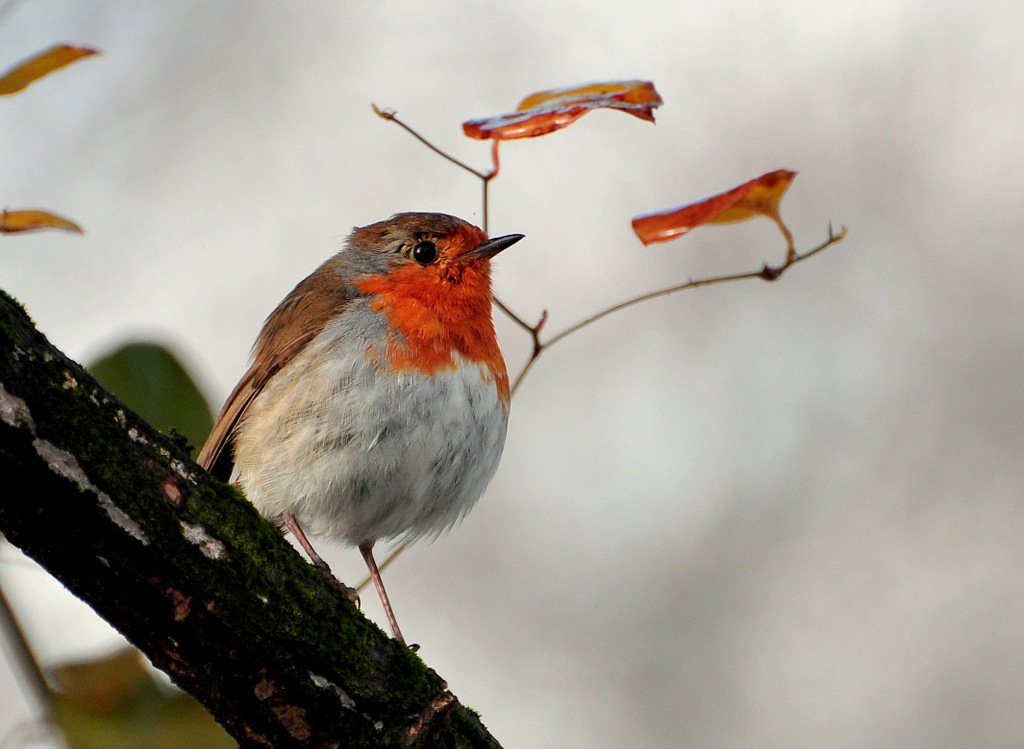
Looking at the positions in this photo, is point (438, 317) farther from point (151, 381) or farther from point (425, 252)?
point (151, 381)

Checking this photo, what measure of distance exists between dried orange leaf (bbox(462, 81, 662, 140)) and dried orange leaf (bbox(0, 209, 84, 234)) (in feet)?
2.70

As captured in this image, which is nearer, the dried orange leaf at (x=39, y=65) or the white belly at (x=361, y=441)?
the dried orange leaf at (x=39, y=65)

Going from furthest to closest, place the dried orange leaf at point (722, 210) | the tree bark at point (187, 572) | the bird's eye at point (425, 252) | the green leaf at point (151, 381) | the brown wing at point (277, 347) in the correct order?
the bird's eye at point (425, 252) → the brown wing at point (277, 347) → the green leaf at point (151, 381) → the dried orange leaf at point (722, 210) → the tree bark at point (187, 572)

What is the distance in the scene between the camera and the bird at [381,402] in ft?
9.85

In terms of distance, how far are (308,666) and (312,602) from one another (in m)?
0.12

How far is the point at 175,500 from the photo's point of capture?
1.80 meters

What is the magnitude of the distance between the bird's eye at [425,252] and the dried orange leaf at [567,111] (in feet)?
4.36

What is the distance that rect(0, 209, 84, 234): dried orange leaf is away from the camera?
6.44 feet

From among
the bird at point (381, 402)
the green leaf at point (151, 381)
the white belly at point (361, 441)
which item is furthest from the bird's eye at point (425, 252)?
the green leaf at point (151, 381)

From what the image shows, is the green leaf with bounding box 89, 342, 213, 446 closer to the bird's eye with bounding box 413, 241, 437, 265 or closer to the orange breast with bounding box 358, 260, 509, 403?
the orange breast with bounding box 358, 260, 509, 403

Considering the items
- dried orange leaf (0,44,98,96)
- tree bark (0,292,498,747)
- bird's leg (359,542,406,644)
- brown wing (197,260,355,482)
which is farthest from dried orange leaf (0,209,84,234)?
bird's leg (359,542,406,644)

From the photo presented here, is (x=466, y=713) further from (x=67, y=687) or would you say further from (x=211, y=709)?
(x=67, y=687)

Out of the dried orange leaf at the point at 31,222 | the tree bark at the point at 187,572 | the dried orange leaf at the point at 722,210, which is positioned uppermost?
the dried orange leaf at the point at 722,210

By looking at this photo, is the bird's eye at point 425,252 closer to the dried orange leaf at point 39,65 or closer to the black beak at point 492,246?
the black beak at point 492,246
